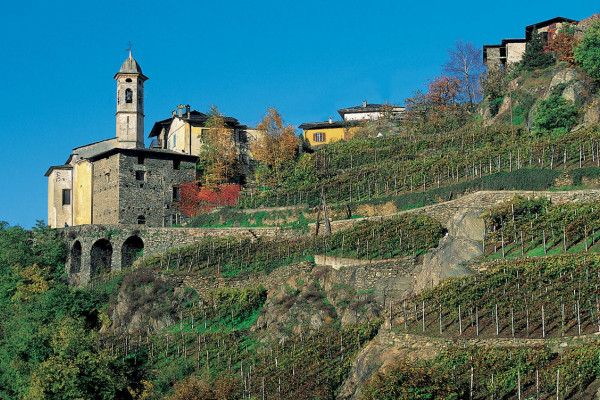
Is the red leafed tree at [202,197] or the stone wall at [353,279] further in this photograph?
→ the red leafed tree at [202,197]

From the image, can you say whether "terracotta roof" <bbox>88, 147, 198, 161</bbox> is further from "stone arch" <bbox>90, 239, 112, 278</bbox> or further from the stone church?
"stone arch" <bbox>90, 239, 112, 278</bbox>

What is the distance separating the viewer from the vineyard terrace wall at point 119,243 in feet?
179

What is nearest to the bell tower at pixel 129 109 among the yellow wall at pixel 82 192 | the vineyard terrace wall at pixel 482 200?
the yellow wall at pixel 82 192

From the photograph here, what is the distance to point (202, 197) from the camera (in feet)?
204

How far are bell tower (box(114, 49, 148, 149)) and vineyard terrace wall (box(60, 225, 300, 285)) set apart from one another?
9.01 meters

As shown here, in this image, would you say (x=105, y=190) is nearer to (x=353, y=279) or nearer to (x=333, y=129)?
(x=333, y=129)

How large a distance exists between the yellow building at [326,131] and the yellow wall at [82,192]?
17653mm

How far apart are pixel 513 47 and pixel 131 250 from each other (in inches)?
1248

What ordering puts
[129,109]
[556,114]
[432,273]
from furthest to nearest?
[129,109]
[556,114]
[432,273]

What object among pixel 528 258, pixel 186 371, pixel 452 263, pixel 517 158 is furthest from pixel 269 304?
pixel 517 158

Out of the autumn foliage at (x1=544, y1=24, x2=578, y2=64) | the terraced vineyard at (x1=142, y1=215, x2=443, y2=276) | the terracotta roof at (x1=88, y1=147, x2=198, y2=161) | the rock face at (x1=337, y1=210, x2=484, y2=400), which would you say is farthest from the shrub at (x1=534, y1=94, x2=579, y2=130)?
the terracotta roof at (x1=88, y1=147, x2=198, y2=161)

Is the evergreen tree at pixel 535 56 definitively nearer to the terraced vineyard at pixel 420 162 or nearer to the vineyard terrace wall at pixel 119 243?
the terraced vineyard at pixel 420 162

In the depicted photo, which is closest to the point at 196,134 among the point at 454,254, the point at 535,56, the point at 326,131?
the point at 326,131

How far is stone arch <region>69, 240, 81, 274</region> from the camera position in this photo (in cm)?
5722
